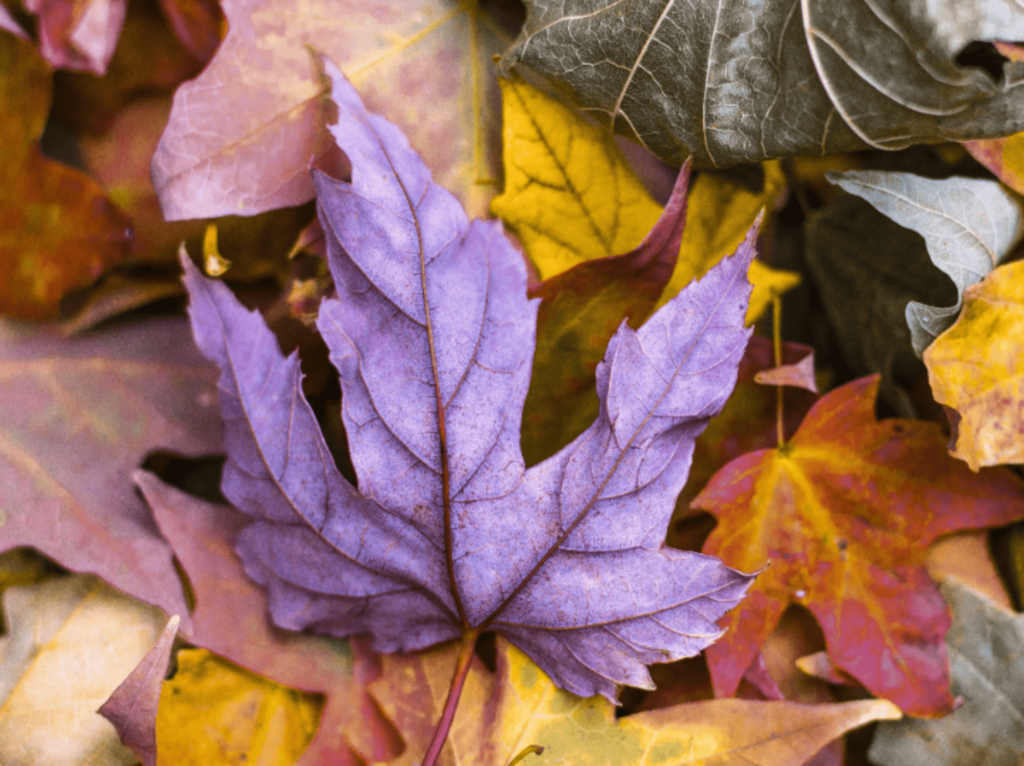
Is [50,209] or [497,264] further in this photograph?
[50,209]

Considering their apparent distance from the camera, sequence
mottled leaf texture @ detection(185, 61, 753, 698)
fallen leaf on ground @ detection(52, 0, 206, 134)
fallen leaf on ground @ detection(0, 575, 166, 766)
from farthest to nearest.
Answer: fallen leaf on ground @ detection(52, 0, 206, 134), fallen leaf on ground @ detection(0, 575, 166, 766), mottled leaf texture @ detection(185, 61, 753, 698)

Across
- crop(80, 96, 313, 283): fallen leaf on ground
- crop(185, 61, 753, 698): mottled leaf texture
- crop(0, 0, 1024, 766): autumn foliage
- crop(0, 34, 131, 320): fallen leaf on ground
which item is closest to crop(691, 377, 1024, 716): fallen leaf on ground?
crop(0, 0, 1024, 766): autumn foliage

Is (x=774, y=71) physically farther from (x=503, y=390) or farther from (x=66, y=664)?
(x=66, y=664)

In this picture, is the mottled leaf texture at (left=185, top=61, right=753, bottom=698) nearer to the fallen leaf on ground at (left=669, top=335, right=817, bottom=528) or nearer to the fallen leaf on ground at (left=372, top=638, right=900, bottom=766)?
the fallen leaf on ground at (left=372, top=638, right=900, bottom=766)

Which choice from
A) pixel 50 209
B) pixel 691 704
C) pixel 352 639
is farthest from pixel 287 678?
pixel 50 209

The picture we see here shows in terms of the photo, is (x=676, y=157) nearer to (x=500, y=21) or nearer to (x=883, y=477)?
(x=500, y=21)

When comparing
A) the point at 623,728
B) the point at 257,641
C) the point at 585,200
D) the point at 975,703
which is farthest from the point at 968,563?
the point at 257,641

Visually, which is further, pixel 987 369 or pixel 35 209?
pixel 35 209
